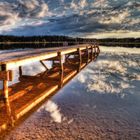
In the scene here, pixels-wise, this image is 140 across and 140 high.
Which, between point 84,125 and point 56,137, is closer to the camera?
point 56,137

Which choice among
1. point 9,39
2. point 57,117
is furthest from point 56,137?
point 9,39

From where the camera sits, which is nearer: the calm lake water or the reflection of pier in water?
the reflection of pier in water

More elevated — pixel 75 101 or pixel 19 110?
pixel 19 110

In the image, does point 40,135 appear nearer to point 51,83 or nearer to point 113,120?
point 113,120

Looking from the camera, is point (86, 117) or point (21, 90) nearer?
point (86, 117)

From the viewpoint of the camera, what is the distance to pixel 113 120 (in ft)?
27.0

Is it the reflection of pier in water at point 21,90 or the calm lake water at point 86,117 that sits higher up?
the reflection of pier in water at point 21,90

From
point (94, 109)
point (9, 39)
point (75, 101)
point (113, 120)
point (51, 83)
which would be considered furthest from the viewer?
point (9, 39)

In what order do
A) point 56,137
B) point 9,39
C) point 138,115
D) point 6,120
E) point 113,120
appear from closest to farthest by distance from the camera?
point 6,120 → point 56,137 → point 113,120 → point 138,115 → point 9,39

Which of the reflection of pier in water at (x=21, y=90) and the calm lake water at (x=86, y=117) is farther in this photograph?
the calm lake water at (x=86, y=117)

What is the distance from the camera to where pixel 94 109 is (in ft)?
30.9

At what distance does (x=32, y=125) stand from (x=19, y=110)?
2.90ft

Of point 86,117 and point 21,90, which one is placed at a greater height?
point 21,90

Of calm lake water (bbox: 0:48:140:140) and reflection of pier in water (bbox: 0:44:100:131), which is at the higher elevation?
reflection of pier in water (bbox: 0:44:100:131)
